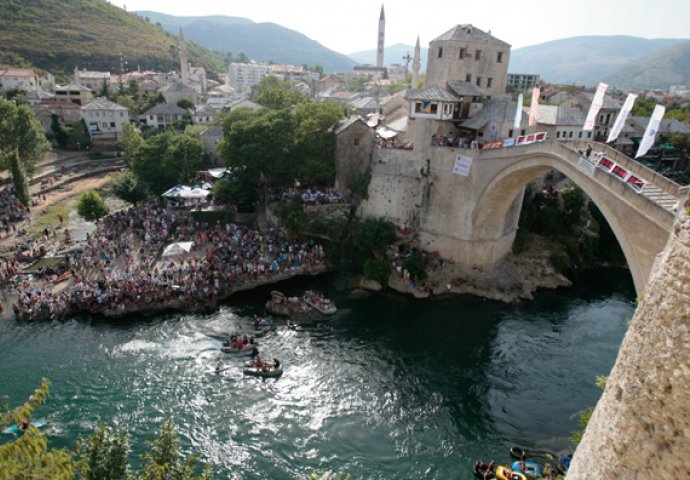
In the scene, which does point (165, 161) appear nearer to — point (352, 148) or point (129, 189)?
point (129, 189)

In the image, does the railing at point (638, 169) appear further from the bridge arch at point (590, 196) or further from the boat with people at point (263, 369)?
the boat with people at point (263, 369)

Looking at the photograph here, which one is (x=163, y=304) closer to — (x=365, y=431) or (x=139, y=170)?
(x=365, y=431)

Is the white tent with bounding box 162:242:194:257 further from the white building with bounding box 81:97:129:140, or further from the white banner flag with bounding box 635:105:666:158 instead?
the white building with bounding box 81:97:129:140

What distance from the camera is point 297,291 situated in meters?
33.0

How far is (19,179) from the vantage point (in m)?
41.7

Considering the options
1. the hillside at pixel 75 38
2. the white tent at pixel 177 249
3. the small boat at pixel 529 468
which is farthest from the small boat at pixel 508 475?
the hillside at pixel 75 38

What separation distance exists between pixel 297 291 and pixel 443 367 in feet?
39.7

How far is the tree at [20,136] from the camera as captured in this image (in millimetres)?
47562

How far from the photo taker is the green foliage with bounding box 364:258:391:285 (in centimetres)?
3394

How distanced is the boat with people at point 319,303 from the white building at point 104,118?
5025cm

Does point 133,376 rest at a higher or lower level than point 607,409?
lower

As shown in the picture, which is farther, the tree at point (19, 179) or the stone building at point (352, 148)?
the tree at point (19, 179)

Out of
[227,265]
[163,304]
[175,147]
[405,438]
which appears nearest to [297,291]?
[227,265]

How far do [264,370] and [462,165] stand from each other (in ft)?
66.1
